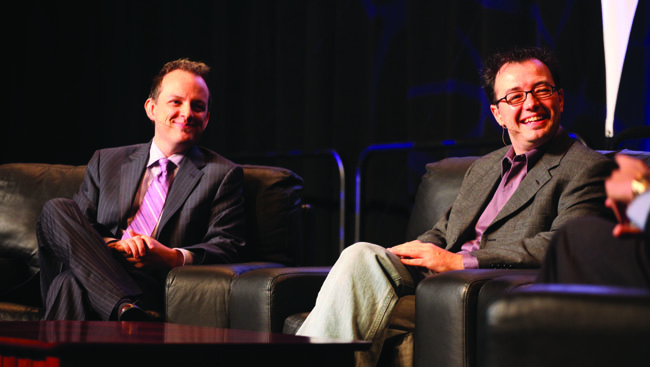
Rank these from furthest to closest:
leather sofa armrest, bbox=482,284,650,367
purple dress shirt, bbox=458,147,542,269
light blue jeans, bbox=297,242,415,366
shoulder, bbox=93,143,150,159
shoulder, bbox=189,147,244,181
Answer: shoulder, bbox=93,143,150,159
shoulder, bbox=189,147,244,181
purple dress shirt, bbox=458,147,542,269
light blue jeans, bbox=297,242,415,366
leather sofa armrest, bbox=482,284,650,367

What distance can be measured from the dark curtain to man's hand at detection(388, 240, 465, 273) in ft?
2.97

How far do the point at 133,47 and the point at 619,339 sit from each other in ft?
13.6

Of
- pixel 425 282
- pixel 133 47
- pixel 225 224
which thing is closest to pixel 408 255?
pixel 425 282

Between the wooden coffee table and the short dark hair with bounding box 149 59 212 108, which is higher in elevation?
the short dark hair with bounding box 149 59 212 108

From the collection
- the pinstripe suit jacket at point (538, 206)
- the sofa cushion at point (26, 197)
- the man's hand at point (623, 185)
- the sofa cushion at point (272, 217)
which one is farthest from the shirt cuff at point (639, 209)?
the sofa cushion at point (26, 197)

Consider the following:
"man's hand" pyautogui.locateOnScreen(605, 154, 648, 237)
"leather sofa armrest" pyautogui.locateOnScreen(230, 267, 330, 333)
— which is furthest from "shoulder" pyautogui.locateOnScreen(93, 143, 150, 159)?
"man's hand" pyautogui.locateOnScreen(605, 154, 648, 237)

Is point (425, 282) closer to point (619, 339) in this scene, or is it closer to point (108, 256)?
point (619, 339)

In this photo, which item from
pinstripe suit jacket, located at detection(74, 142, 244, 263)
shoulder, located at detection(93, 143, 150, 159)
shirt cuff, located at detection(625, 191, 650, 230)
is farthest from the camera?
shoulder, located at detection(93, 143, 150, 159)

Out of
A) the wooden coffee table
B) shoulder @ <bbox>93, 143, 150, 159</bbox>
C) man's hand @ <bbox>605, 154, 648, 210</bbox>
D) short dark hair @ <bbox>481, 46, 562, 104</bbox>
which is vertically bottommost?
the wooden coffee table

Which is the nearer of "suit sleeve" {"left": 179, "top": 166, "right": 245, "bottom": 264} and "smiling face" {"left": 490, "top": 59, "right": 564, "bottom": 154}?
"smiling face" {"left": 490, "top": 59, "right": 564, "bottom": 154}

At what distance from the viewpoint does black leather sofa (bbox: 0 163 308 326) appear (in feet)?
8.89

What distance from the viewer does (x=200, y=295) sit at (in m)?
2.15

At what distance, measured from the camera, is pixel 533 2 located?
9.97ft

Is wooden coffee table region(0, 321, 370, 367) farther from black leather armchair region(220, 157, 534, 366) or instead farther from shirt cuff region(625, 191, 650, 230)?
shirt cuff region(625, 191, 650, 230)
